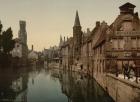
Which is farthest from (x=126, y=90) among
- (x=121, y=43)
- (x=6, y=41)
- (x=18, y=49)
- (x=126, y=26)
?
(x=18, y=49)

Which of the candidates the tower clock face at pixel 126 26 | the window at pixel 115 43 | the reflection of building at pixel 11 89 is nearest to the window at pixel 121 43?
the window at pixel 115 43

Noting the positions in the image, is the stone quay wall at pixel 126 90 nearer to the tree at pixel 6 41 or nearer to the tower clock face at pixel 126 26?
the tower clock face at pixel 126 26

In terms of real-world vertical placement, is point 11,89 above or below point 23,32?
below

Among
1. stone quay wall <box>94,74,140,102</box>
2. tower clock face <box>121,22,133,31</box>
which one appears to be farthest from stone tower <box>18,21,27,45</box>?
stone quay wall <box>94,74,140,102</box>

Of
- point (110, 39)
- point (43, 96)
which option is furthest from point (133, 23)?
point (43, 96)

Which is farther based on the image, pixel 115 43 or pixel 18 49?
pixel 18 49

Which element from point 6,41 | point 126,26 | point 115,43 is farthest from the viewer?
point 6,41

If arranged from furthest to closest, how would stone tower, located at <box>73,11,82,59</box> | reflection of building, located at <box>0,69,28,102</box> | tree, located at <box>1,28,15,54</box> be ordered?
stone tower, located at <box>73,11,82,59</box>
tree, located at <box>1,28,15,54</box>
reflection of building, located at <box>0,69,28,102</box>

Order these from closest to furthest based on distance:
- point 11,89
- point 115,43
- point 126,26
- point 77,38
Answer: point 11,89 → point 115,43 → point 126,26 → point 77,38

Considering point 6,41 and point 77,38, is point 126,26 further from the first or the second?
point 77,38

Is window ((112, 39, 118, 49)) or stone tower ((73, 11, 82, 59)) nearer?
window ((112, 39, 118, 49))

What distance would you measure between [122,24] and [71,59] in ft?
186

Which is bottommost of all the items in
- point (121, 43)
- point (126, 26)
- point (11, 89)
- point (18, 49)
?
point (11, 89)

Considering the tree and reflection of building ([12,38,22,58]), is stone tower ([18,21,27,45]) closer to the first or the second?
reflection of building ([12,38,22,58])
